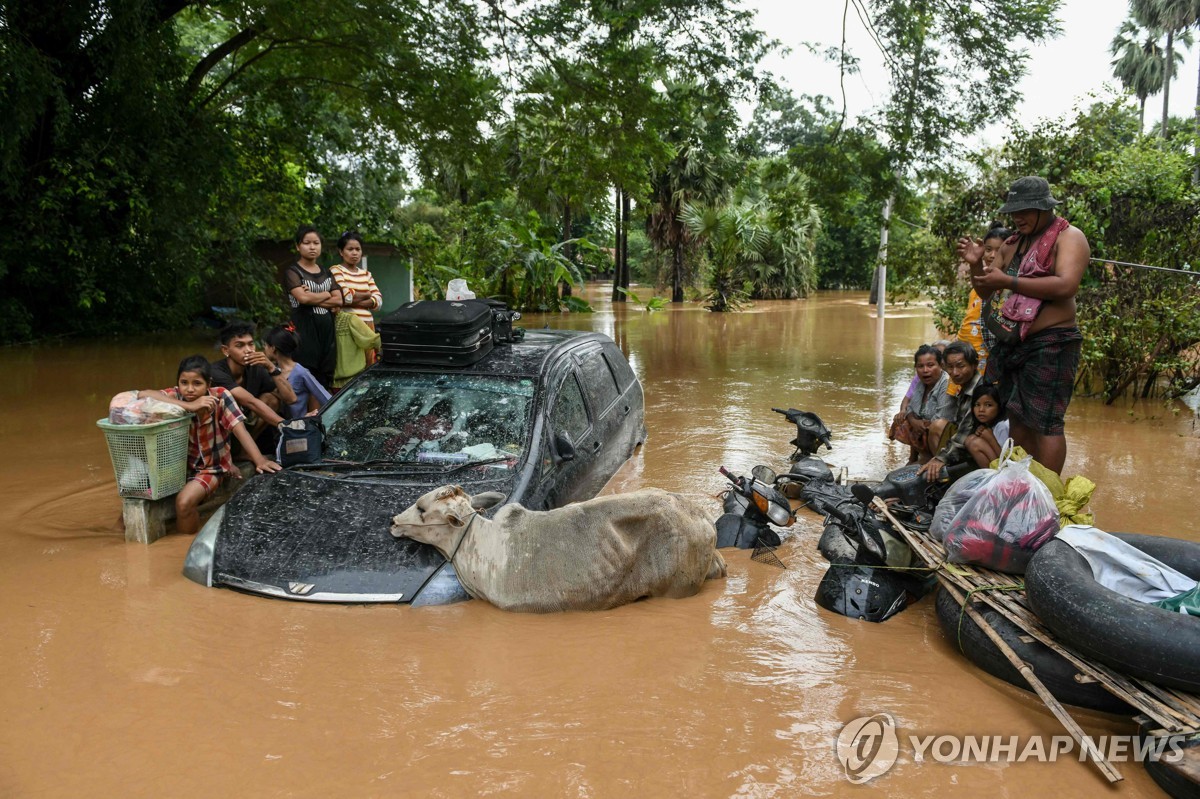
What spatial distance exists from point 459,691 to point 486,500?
4.09 ft

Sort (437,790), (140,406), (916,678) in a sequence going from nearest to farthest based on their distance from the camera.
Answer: (437,790)
(916,678)
(140,406)

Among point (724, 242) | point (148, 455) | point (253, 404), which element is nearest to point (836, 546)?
point (253, 404)

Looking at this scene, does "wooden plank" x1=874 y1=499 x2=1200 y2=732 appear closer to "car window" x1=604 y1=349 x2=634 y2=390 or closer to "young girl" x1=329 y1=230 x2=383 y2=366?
"car window" x1=604 y1=349 x2=634 y2=390

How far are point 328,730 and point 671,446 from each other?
242 inches

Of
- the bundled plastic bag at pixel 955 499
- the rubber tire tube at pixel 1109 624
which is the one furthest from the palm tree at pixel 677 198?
the rubber tire tube at pixel 1109 624

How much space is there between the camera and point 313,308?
23.6 feet

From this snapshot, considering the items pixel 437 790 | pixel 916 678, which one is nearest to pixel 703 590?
pixel 916 678

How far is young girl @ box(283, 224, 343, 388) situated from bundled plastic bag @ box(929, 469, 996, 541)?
484 centimetres

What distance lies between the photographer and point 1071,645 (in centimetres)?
369

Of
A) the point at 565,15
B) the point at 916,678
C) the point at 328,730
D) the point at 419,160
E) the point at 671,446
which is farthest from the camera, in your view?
the point at 419,160

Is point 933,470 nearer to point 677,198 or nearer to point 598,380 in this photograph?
point 598,380

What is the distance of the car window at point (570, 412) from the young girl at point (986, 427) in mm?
2605

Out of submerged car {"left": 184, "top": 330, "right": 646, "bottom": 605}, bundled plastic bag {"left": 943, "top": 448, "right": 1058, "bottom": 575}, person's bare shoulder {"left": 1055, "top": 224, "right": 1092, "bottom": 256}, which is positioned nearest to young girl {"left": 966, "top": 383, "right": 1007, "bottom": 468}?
person's bare shoulder {"left": 1055, "top": 224, "right": 1092, "bottom": 256}

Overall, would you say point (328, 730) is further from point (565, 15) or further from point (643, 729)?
point (565, 15)
